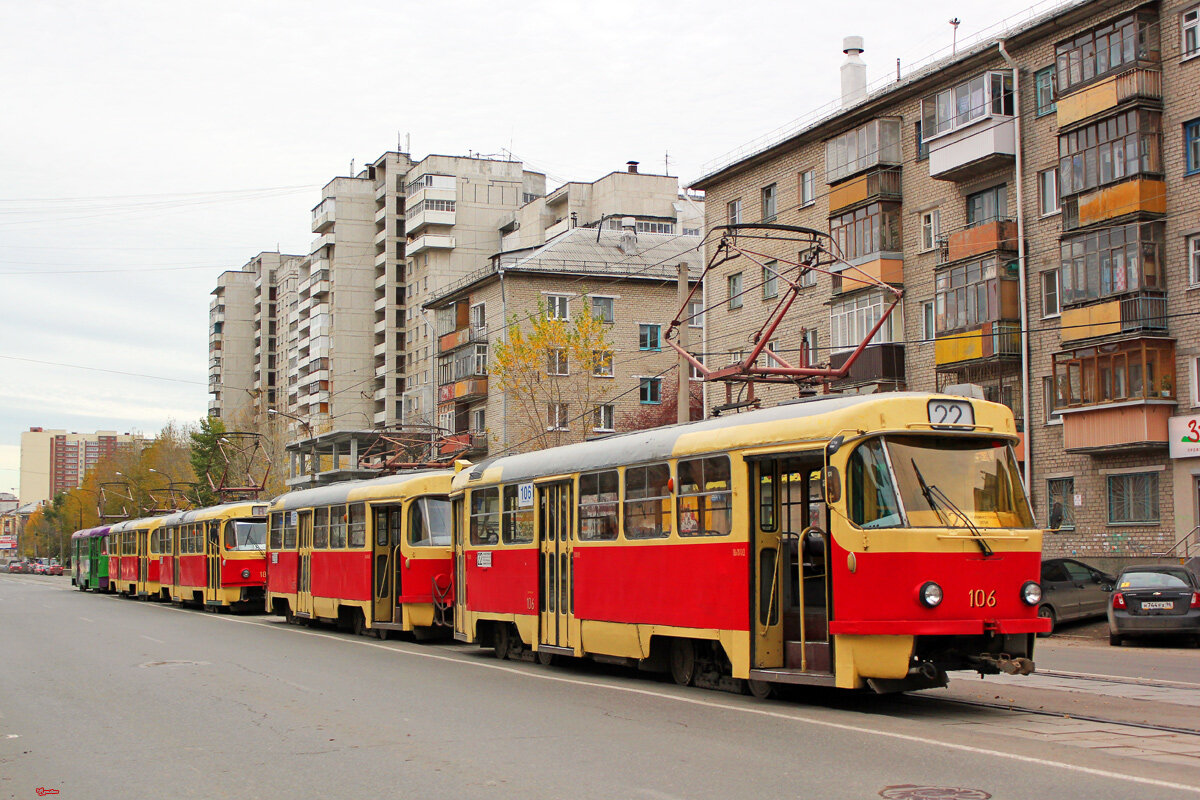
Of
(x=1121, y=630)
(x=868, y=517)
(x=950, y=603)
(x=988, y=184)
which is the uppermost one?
(x=988, y=184)

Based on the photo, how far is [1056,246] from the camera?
33.0m

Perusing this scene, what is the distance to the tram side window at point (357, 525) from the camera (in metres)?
24.6

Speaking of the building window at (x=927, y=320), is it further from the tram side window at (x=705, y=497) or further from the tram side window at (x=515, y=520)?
the tram side window at (x=705, y=497)

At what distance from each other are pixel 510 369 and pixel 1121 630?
2680cm

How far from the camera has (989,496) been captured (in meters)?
11.8

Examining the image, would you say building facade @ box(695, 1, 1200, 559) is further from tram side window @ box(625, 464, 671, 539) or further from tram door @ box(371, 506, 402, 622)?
tram side window @ box(625, 464, 671, 539)

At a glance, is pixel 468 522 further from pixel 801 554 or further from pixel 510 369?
pixel 510 369

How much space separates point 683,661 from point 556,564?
284cm

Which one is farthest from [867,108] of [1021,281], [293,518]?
[293,518]

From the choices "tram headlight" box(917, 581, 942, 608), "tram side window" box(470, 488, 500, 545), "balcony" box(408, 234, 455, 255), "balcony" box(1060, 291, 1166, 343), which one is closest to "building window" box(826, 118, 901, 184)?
"balcony" box(1060, 291, 1166, 343)

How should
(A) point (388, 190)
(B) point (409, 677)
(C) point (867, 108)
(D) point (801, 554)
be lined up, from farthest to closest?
(A) point (388, 190) < (C) point (867, 108) < (B) point (409, 677) < (D) point (801, 554)

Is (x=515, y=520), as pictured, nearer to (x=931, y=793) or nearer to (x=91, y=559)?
(x=931, y=793)

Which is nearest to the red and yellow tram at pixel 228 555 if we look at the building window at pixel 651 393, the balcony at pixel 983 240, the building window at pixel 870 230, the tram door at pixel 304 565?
the tram door at pixel 304 565

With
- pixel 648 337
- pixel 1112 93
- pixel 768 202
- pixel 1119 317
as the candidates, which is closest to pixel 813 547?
pixel 1119 317
